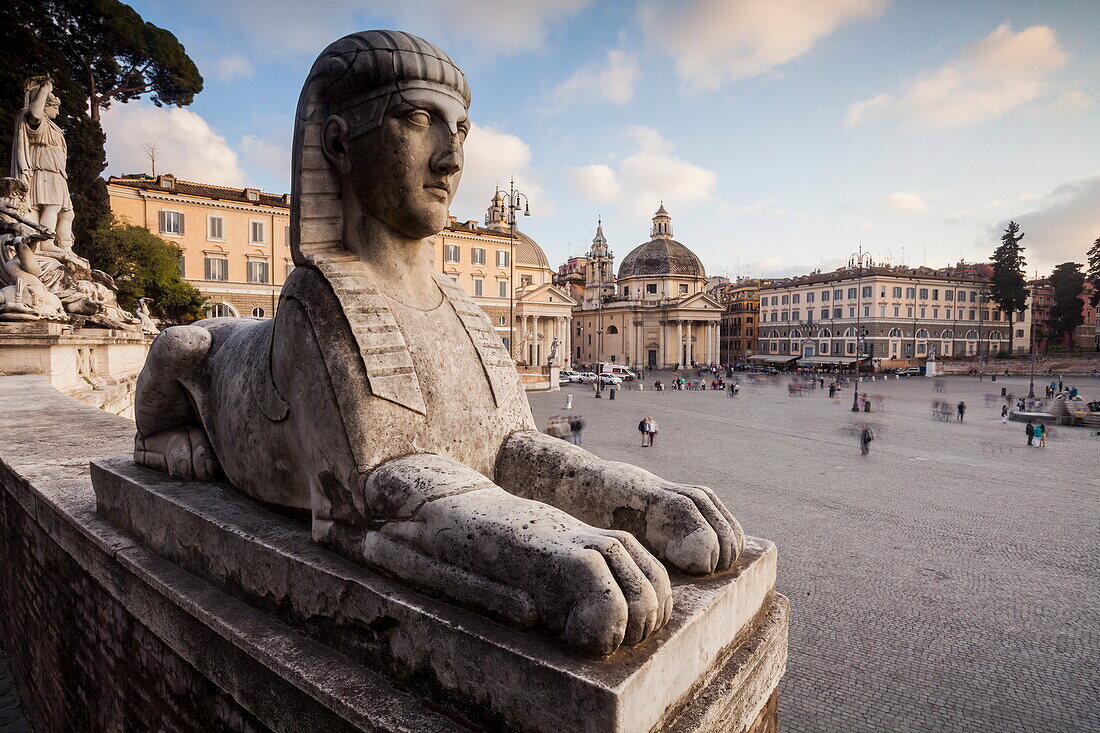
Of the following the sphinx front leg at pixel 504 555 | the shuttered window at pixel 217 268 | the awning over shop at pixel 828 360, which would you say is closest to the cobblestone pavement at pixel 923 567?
the sphinx front leg at pixel 504 555

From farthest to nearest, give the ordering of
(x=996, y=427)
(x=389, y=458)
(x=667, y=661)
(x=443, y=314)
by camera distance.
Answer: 1. (x=996, y=427)
2. (x=443, y=314)
3. (x=389, y=458)
4. (x=667, y=661)

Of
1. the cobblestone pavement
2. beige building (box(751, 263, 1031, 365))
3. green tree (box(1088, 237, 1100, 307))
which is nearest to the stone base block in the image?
the cobblestone pavement

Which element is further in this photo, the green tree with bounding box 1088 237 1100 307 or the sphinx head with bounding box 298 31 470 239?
the green tree with bounding box 1088 237 1100 307

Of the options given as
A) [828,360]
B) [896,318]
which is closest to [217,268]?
[828,360]

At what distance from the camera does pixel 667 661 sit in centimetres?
146

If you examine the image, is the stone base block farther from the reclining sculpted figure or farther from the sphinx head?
the sphinx head

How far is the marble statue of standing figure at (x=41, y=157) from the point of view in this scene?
12.2m

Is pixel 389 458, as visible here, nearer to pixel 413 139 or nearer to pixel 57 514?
pixel 413 139

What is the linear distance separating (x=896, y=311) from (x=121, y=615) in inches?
2801

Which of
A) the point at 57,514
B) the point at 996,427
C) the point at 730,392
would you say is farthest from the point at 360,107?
the point at 730,392

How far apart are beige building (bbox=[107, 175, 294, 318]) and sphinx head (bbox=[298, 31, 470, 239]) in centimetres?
3402

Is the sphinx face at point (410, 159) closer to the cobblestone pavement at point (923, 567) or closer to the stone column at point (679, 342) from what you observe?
the cobblestone pavement at point (923, 567)

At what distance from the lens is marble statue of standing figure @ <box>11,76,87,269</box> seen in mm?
12188

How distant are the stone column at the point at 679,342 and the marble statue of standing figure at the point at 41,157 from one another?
57.1 metres
